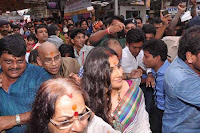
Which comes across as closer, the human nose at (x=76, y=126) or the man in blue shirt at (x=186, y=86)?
the human nose at (x=76, y=126)

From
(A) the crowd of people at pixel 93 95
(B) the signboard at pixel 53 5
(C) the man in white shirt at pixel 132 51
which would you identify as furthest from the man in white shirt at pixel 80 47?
(B) the signboard at pixel 53 5

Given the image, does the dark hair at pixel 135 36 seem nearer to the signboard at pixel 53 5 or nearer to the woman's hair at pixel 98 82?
the woman's hair at pixel 98 82

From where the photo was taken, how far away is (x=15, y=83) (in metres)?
1.74

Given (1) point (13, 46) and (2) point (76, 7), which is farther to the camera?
(2) point (76, 7)

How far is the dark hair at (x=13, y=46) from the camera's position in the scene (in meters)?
1.73

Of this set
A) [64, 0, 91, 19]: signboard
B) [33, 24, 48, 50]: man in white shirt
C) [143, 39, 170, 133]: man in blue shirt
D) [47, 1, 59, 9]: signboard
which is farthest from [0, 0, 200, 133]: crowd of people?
[47, 1, 59, 9]: signboard

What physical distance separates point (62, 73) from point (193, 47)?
1581 millimetres

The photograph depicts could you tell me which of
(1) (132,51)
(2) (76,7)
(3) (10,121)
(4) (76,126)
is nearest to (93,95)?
(4) (76,126)

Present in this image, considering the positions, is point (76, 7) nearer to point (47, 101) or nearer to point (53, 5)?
point (53, 5)

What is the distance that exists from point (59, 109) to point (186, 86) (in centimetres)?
93

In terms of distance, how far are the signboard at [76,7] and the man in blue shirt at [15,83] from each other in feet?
27.3

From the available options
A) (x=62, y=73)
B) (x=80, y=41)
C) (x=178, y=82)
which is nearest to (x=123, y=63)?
(x=62, y=73)

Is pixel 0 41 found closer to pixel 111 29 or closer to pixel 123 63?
pixel 111 29

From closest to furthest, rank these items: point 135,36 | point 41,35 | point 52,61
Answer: point 52,61 < point 135,36 < point 41,35
